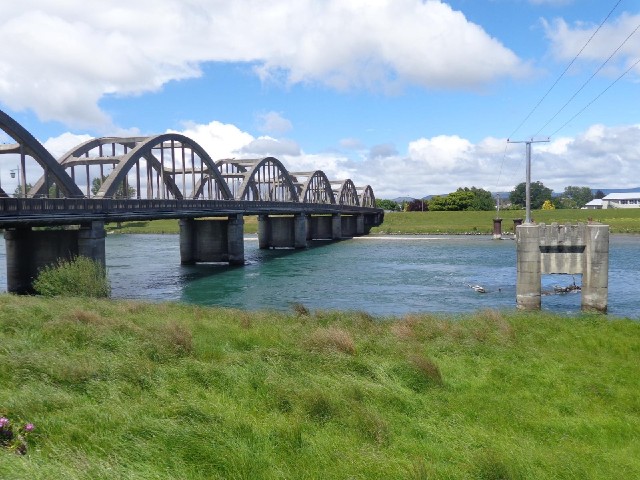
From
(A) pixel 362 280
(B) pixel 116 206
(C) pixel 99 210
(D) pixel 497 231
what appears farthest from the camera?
(D) pixel 497 231

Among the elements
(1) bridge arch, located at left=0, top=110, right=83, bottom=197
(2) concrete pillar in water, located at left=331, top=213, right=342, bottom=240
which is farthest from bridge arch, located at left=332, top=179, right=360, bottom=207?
(1) bridge arch, located at left=0, top=110, right=83, bottom=197

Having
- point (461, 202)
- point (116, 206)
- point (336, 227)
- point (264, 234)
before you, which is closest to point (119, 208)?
point (116, 206)

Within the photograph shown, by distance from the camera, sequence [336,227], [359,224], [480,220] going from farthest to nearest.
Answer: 1. [359,224]
2. [480,220]
3. [336,227]

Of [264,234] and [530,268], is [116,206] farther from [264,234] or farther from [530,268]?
[264,234]

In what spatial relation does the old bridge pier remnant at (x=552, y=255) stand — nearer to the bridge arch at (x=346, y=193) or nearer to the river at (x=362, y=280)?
the river at (x=362, y=280)

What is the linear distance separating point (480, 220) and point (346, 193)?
1569 inches

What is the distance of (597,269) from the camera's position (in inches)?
1088

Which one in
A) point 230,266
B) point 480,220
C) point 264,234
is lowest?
point 230,266

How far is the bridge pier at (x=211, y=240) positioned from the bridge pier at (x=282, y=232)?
23106 millimetres

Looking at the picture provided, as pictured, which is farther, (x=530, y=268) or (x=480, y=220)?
(x=480, y=220)

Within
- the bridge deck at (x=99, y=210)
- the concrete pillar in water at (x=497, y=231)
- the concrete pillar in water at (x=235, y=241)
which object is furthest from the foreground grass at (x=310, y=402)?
the concrete pillar in water at (x=497, y=231)

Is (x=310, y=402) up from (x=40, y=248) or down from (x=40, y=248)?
down

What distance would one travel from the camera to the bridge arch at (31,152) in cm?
3644

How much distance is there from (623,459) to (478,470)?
102 inches
